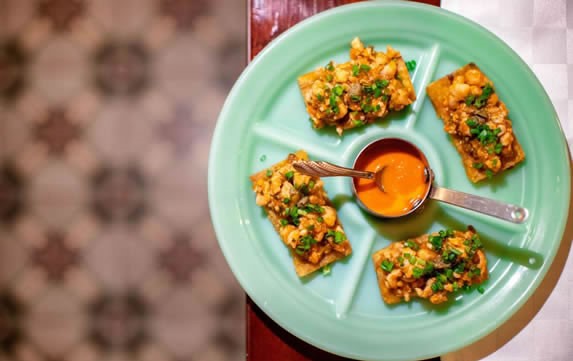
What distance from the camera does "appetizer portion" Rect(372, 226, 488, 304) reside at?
1648 millimetres

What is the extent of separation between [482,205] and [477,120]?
271 mm

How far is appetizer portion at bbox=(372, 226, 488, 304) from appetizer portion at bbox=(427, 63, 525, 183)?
0.22 metres

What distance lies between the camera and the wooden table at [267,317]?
5.84 ft

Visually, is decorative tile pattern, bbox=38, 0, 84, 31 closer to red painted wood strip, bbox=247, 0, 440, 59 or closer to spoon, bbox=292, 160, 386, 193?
red painted wood strip, bbox=247, 0, 440, 59

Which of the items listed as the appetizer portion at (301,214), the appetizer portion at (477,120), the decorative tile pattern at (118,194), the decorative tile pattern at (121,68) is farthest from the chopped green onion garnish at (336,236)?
the decorative tile pattern at (121,68)

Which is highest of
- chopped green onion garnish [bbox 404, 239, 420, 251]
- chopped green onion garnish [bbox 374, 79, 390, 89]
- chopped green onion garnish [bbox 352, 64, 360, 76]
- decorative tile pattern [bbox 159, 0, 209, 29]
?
decorative tile pattern [bbox 159, 0, 209, 29]

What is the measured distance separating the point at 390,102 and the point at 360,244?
45cm

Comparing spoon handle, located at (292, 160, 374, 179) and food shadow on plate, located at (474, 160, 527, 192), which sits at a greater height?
spoon handle, located at (292, 160, 374, 179)

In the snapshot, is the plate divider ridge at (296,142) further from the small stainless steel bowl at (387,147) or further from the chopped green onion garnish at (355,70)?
the chopped green onion garnish at (355,70)

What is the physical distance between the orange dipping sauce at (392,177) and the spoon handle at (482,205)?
0.06m

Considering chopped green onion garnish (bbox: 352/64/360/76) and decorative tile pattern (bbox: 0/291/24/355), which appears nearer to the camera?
chopped green onion garnish (bbox: 352/64/360/76)

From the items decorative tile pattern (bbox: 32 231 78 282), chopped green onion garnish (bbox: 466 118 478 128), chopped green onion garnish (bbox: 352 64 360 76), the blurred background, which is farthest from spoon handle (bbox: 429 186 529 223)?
decorative tile pattern (bbox: 32 231 78 282)

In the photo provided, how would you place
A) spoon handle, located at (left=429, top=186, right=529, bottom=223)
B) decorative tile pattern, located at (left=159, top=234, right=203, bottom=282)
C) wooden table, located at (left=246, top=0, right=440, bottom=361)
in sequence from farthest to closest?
decorative tile pattern, located at (left=159, top=234, right=203, bottom=282) < wooden table, located at (left=246, top=0, right=440, bottom=361) < spoon handle, located at (left=429, top=186, right=529, bottom=223)

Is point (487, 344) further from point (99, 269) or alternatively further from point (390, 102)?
point (99, 269)
